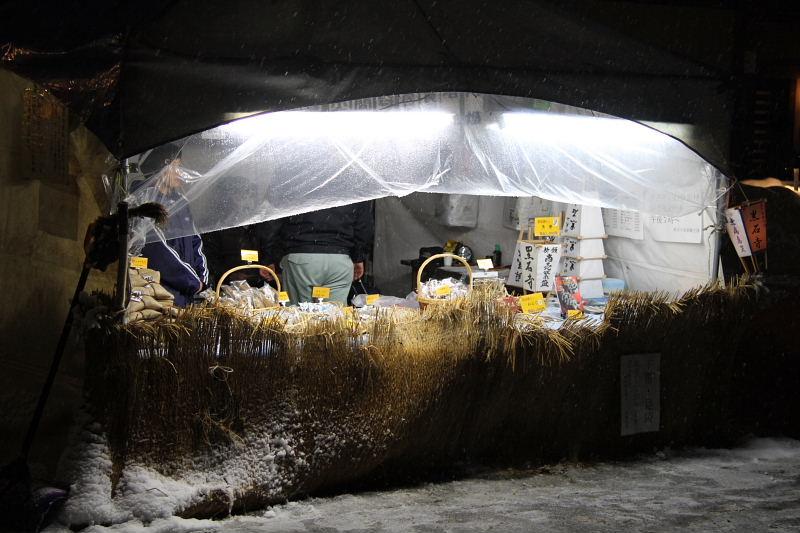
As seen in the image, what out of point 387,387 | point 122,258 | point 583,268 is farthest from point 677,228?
point 122,258

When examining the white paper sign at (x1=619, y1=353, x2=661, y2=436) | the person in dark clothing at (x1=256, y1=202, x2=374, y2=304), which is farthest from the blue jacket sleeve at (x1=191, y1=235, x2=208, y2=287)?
the white paper sign at (x1=619, y1=353, x2=661, y2=436)

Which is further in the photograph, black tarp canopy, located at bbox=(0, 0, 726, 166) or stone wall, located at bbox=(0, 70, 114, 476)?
stone wall, located at bbox=(0, 70, 114, 476)

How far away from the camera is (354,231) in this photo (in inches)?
263

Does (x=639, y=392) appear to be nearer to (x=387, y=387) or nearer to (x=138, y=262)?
(x=387, y=387)

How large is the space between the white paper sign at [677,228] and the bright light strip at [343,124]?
95.3 inches

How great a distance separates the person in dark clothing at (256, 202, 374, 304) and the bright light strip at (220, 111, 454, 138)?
148cm

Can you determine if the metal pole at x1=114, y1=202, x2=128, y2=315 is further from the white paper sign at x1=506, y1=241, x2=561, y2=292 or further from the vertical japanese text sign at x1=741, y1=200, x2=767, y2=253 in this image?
the vertical japanese text sign at x1=741, y1=200, x2=767, y2=253

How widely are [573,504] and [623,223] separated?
11.4 feet

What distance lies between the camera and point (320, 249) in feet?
21.3

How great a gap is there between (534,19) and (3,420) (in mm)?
4399

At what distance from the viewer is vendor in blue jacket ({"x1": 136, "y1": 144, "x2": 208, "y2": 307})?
443 centimetres

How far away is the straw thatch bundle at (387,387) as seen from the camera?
404cm

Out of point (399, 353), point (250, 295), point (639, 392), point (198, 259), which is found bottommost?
point (639, 392)

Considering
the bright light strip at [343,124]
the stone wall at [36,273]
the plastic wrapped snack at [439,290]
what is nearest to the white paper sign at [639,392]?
the plastic wrapped snack at [439,290]
